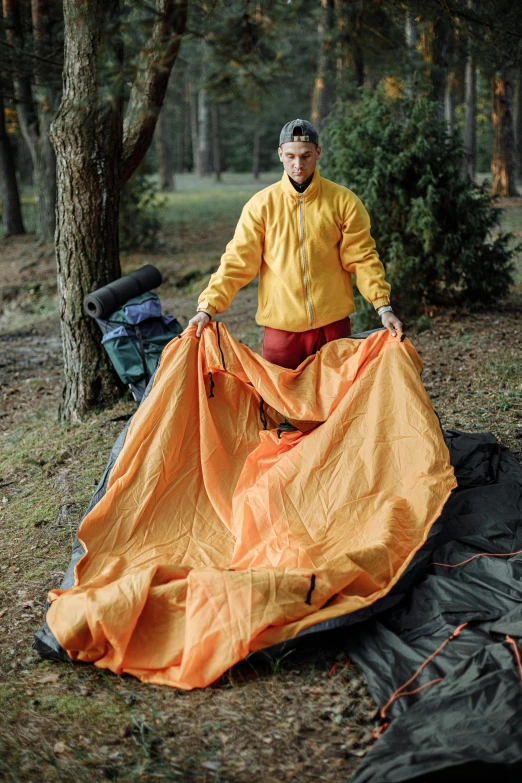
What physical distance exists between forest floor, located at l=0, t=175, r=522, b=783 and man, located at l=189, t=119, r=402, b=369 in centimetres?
146

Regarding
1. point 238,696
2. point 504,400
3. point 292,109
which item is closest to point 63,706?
point 238,696

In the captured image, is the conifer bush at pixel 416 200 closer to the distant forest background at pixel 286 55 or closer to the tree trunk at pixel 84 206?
the distant forest background at pixel 286 55

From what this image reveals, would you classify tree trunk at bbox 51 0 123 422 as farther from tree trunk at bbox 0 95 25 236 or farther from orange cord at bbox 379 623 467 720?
tree trunk at bbox 0 95 25 236

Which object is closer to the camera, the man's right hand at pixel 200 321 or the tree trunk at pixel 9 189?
the man's right hand at pixel 200 321

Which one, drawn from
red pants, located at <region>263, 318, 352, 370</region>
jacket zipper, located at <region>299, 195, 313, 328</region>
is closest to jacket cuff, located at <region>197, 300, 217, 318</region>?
red pants, located at <region>263, 318, 352, 370</region>

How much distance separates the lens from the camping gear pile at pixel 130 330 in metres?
5.02

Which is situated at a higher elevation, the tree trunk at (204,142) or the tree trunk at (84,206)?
the tree trunk at (204,142)

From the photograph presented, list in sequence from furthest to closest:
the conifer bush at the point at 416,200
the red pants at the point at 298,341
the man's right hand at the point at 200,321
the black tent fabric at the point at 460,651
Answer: the conifer bush at the point at 416,200 → the red pants at the point at 298,341 → the man's right hand at the point at 200,321 → the black tent fabric at the point at 460,651

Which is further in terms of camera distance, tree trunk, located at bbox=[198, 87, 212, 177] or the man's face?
tree trunk, located at bbox=[198, 87, 212, 177]

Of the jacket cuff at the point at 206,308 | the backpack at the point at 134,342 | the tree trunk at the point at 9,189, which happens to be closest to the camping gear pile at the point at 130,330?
the backpack at the point at 134,342

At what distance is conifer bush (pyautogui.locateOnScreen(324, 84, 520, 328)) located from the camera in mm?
6629

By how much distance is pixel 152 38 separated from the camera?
3.94 m

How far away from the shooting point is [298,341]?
3.98 metres

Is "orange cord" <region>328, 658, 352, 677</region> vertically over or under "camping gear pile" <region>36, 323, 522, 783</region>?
under
